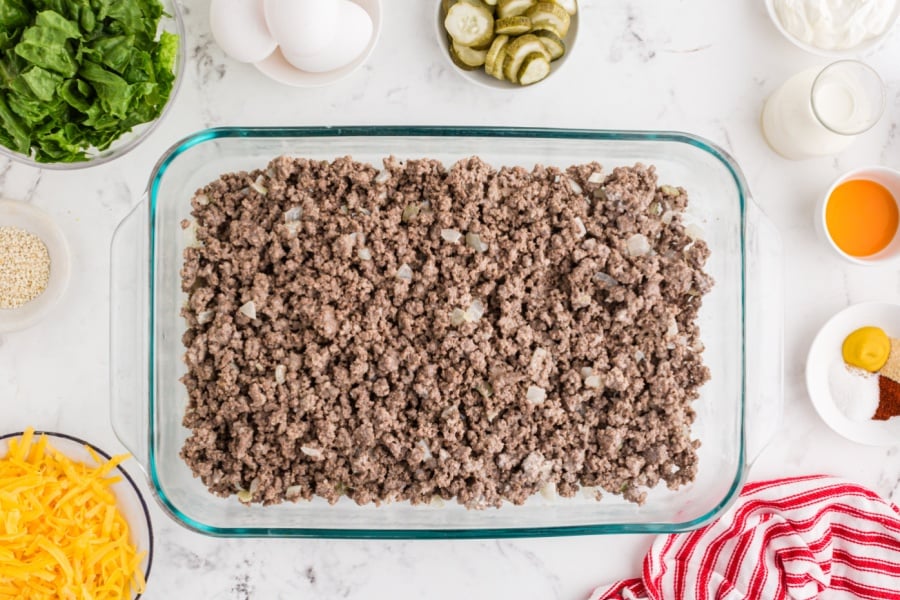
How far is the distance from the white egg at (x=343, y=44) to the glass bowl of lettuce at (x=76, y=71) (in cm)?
33

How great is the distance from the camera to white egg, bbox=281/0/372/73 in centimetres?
202

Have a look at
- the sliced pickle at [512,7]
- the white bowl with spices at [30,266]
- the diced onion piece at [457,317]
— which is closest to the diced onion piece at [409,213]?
the diced onion piece at [457,317]

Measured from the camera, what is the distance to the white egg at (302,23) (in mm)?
1884

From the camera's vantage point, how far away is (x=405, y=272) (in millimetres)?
1926

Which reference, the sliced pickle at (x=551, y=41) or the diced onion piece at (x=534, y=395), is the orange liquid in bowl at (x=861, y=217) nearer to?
the sliced pickle at (x=551, y=41)

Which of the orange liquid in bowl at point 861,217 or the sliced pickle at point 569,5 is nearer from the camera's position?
the sliced pickle at point 569,5

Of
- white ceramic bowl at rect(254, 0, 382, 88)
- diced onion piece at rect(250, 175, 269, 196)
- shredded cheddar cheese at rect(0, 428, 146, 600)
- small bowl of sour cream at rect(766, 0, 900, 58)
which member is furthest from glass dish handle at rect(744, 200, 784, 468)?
shredded cheddar cheese at rect(0, 428, 146, 600)

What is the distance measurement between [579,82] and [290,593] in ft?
5.46

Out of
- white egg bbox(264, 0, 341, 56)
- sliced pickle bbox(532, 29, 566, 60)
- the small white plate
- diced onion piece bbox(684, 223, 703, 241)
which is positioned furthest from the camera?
the small white plate

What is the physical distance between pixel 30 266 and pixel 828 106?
7.23ft

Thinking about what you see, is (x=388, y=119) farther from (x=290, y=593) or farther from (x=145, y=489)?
(x=290, y=593)

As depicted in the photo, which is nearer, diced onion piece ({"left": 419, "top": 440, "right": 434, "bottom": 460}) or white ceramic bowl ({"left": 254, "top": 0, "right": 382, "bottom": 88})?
diced onion piece ({"left": 419, "top": 440, "right": 434, "bottom": 460})

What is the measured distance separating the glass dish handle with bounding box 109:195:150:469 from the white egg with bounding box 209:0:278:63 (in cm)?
46

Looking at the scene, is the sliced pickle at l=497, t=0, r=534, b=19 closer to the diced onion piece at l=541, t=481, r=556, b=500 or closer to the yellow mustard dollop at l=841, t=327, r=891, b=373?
the diced onion piece at l=541, t=481, r=556, b=500
